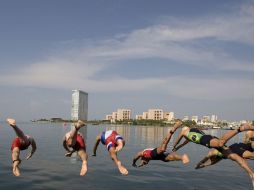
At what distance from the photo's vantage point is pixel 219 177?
42312 mm

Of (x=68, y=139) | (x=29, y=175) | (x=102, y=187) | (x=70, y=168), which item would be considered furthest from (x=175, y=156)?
(x=70, y=168)

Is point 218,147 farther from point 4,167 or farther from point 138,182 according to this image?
point 4,167

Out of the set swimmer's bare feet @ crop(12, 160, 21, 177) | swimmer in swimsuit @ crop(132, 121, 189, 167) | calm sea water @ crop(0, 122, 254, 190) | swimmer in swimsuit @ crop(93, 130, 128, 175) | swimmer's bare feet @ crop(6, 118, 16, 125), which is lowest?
calm sea water @ crop(0, 122, 254, 190)

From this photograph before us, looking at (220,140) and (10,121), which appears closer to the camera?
(10,121)

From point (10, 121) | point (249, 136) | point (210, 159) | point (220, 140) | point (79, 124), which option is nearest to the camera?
point (79, 124)

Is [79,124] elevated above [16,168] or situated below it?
above

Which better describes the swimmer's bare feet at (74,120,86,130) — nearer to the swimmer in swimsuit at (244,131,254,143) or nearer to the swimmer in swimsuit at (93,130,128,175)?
the swimmer in swimsuit at (93,130,128,175)

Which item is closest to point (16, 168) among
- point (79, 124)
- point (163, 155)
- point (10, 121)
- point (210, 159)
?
point (10, 121)

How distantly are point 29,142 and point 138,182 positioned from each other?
20692 mm

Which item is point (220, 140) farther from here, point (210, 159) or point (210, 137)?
point (210, 159)

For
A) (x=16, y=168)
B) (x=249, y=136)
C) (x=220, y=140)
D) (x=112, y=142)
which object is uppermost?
(x=249, y=136)

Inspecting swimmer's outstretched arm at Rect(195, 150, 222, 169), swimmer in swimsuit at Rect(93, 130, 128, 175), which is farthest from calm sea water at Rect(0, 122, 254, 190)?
swimmer in swimsuit at Rect(93, 130, 128, 175)

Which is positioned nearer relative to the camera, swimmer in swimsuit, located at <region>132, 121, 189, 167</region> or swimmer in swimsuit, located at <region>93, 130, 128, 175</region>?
swimmer in swimsuit, located at <region>132, 121, 189, 167</region>

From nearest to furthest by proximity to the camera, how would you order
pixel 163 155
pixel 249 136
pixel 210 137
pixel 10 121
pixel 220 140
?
pixel 10 121 < pixel 220 140 < pixel 210 137 < pixel 163 155 < pixel 249 136
